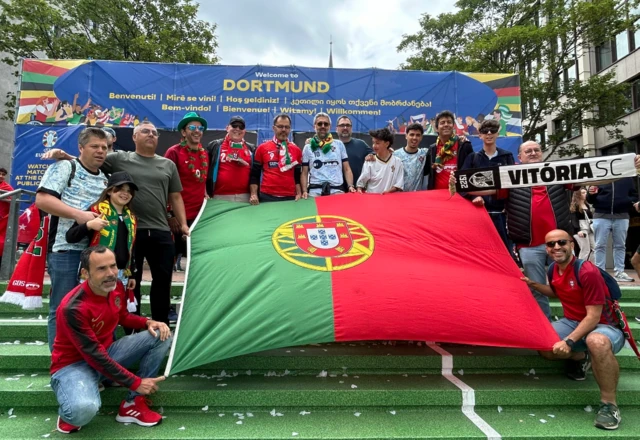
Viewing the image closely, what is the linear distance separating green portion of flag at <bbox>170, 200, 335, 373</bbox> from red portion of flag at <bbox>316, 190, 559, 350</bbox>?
0.65 ft

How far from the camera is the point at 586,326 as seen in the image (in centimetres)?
296

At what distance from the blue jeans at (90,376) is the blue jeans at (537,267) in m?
3.05

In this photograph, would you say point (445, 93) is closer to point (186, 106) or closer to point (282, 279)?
point (186, 106)

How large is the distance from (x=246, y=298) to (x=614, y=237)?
244 inches

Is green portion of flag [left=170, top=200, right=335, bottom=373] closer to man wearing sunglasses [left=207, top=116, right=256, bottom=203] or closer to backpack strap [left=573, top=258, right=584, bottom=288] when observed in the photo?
man wearing sunglasses [left=207, top=116, right=256, bottom=203]

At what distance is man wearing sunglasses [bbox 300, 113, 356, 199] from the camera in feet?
14.7

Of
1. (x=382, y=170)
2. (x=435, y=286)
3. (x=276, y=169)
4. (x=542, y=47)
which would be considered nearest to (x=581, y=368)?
(x=435, y=286)

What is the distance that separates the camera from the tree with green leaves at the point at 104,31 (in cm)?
1362

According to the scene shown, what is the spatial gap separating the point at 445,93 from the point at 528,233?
7089 millimetres

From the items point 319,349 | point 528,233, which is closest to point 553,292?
point 528,233

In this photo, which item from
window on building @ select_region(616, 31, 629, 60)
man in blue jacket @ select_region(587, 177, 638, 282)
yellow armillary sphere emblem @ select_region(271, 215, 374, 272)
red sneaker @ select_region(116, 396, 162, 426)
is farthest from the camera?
window on building @ select_region(616, 31, 629, 60)

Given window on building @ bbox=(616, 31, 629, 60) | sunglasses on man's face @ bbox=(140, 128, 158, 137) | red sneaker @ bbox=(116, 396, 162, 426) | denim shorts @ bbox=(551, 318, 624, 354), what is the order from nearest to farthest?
1. red sneaker @ bbox=(116, 396, 162, 426)
2. denim shorts @ bbox=(551, 318, 624, 354)
3. sunglasses on man's face @ bbox=(140, 128, 158, 137)
4. window on building @ bbox=(616, 31, 629, 60)

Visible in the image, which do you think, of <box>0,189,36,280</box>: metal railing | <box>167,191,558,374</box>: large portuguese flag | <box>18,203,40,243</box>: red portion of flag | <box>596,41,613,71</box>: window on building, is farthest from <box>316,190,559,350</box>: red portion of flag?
<box>596,41,613,71</box>: window on building

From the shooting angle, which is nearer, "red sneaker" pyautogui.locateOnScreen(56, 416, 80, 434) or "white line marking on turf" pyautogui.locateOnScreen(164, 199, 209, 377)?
"red sneaker" pyautogui.locateOnScreen(56, 416, 80, 434)
